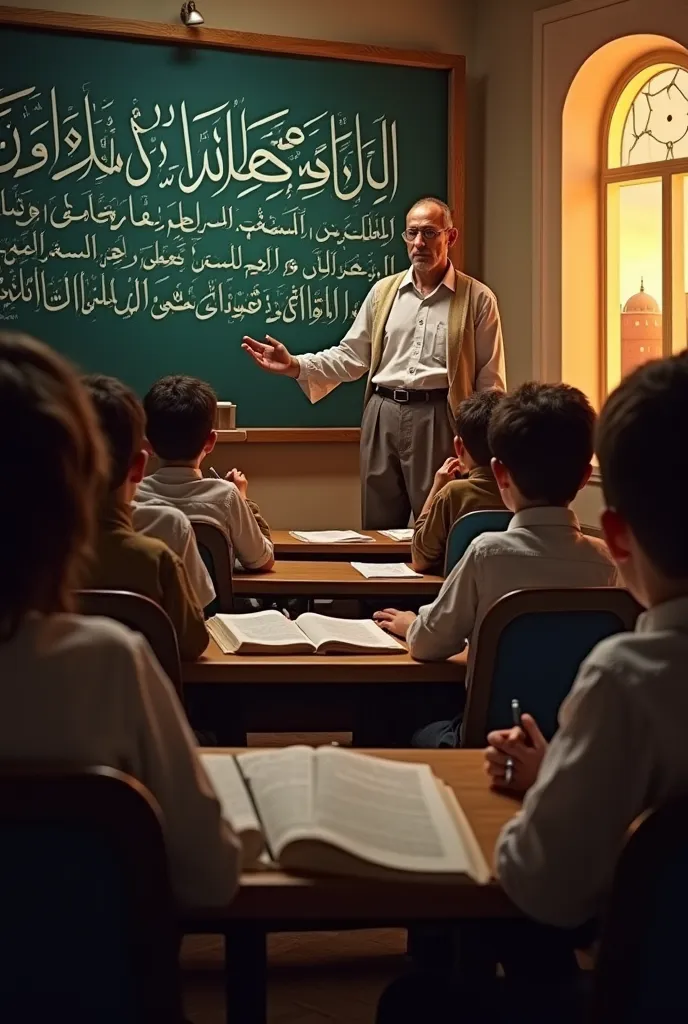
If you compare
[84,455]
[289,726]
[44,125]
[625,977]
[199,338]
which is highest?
[44,125]

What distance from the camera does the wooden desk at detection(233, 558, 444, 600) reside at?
10.4 ft

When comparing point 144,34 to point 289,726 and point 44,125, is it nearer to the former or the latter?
point 44,125

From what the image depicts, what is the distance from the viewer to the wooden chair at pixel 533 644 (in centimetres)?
203

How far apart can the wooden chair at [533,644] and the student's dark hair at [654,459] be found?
0.84 meters

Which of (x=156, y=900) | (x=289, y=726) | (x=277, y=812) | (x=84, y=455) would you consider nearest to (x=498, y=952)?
(x=277, y=812)

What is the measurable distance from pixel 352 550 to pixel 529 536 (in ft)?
5.46

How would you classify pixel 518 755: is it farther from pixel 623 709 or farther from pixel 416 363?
pixel 416 363

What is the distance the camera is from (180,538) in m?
2.74

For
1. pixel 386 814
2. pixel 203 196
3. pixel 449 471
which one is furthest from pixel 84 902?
pixel 203 196

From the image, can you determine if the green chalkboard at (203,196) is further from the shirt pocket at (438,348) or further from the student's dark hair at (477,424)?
the student's dark hair at (477,424)

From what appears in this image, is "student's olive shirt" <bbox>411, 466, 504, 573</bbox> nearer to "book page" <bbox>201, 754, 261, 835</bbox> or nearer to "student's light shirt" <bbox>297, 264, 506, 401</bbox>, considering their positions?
"student's light shirt" <bbox>297, 264, 506, 401</bbox>

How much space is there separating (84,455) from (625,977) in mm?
625

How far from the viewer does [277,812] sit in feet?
4.16

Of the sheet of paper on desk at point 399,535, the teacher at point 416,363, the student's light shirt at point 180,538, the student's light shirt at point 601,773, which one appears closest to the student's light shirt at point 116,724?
the student's light shirt at point 601,773
